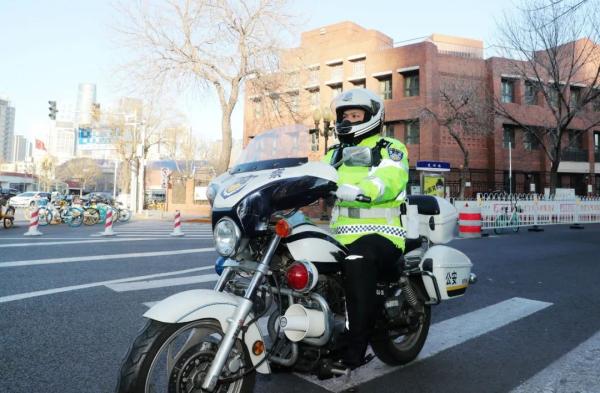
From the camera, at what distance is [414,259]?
3291 millimetres

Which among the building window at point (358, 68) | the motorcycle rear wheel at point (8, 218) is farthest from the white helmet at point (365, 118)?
the building window at point (358, 68)

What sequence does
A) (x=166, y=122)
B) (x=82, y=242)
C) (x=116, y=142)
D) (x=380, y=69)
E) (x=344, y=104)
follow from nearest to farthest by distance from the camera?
(x=344, y=104) < (x=82, y=242) < (x=380, y=69) < (x=116, y=142) < (x=166, y=122)

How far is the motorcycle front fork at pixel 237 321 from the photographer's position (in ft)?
6.72

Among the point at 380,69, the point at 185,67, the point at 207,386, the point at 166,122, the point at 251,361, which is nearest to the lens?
the point at 207,386

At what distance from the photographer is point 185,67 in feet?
69.6

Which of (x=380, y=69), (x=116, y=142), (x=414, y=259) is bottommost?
(x=414, y=259)

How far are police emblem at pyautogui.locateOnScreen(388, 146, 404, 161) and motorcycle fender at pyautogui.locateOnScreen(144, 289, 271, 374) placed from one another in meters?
1.35

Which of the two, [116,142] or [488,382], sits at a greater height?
[116,142]

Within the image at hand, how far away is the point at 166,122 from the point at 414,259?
149ft

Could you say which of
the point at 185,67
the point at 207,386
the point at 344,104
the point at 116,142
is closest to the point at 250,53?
the point at 185,67

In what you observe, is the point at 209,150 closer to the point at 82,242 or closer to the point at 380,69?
the point at 380,69

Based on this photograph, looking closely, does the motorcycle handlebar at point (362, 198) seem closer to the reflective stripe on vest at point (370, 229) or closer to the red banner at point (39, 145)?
the reflective stripe on vest at point (370, 229)

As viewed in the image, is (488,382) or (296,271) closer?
(296,271)

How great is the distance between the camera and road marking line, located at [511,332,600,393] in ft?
9.56
